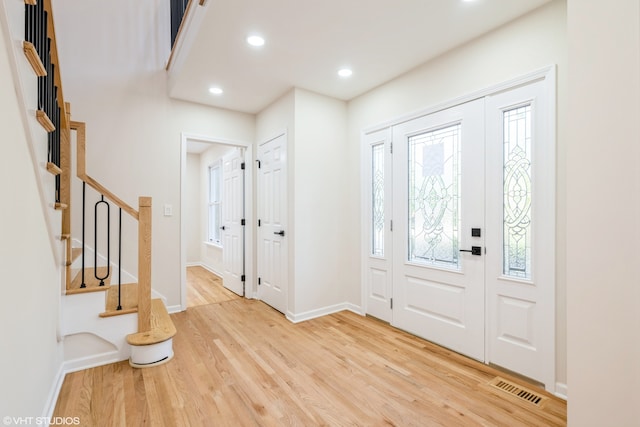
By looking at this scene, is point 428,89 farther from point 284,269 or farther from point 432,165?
point 284,269

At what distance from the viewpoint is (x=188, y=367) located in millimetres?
2490

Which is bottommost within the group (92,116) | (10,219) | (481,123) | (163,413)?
(163,413)

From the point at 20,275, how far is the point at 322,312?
2863 millimetres

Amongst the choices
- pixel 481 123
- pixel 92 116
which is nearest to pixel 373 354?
pixel 481 123

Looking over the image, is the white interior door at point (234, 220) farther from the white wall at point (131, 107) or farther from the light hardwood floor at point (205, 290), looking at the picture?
the white wall at point (131, 107)

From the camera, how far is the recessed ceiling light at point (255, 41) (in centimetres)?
259

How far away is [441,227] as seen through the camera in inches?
113

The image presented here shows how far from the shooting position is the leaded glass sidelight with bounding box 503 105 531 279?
7.52 ft

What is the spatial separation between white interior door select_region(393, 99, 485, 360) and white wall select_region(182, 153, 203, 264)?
213 inches

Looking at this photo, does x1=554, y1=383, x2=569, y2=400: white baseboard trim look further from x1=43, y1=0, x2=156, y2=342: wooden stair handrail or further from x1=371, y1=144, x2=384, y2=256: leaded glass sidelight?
x1=43, y1=0, x2=156, y2=342: wooden stair handrail

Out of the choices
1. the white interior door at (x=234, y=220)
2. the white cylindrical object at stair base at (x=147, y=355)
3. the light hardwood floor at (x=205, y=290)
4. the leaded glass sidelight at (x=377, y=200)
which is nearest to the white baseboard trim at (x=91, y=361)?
the white cylindrical object at stair base at (x=147, y=355)

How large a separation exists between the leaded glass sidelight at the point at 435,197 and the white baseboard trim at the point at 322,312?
1.14m

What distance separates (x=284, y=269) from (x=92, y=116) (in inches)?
109

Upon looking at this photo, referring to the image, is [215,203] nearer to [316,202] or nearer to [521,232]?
[316,202]
